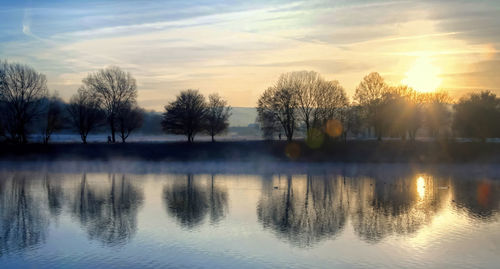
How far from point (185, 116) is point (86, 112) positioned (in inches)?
805

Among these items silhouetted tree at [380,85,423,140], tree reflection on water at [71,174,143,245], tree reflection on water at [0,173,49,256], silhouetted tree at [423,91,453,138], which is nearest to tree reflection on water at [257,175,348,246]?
Answer: tree reflection on water at [71,174,143,245]

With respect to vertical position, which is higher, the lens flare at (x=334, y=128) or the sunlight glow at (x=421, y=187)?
the lens flare at (x=334, y=128)

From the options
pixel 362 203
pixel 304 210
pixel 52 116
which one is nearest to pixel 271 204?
pixel 304 210

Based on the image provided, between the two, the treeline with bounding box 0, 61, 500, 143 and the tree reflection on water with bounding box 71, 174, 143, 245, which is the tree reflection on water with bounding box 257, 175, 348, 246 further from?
the treeline with bounding box 0, 61, 500, 143

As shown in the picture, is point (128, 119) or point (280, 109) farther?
point (128, 119)

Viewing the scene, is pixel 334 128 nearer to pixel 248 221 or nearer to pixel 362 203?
pixel 362 203

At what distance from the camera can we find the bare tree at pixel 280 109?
89750 mm

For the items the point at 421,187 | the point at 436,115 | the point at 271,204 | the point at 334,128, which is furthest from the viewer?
the point at 436,115

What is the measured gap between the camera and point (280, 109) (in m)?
91.0

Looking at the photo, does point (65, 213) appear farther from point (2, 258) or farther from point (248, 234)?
point (248, 234)

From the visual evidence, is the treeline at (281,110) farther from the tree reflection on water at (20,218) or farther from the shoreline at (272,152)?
the tree reflection on water at (20,218)

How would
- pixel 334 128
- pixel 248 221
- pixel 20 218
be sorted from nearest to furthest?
pixel 248 221, pixel 20 218, pixel 334 128

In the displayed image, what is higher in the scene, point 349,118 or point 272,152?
point 349,118

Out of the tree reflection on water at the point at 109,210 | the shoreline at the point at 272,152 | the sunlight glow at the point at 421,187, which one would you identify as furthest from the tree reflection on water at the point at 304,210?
the shoreline at the point at 272,152
